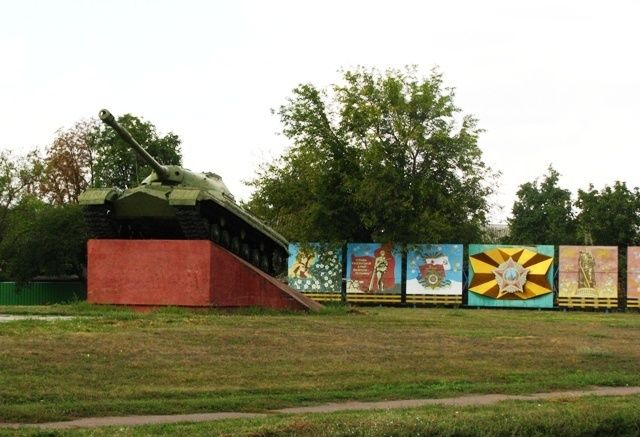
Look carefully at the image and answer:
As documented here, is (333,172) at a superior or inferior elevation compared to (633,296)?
superior

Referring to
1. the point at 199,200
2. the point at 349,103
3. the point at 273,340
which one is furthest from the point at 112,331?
the point at 349,103

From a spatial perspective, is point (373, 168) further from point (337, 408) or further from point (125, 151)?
point (337, 408)

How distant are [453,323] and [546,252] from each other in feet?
69.6

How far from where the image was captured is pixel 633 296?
45.8 meters

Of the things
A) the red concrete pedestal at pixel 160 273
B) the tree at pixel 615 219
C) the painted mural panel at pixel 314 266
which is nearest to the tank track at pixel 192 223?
the red concrete pedestal at pixel 160 273

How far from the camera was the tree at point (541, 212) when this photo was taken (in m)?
77.4

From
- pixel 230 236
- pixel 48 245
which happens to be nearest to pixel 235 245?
pixel 230 236

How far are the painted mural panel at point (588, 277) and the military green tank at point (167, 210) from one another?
19817 mm

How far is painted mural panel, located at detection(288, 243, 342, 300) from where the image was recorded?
48.6 m

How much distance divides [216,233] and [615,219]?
1680 inches

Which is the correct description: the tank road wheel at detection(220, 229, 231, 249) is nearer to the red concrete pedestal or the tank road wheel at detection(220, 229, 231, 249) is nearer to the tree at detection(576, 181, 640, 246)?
the red concrete pedestal

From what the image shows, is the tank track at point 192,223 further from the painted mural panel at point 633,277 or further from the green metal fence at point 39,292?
the green metal fence at point 39,292

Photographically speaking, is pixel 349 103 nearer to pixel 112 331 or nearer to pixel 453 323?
pixel 453 323

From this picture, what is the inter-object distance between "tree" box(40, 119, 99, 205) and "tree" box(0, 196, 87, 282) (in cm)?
923
